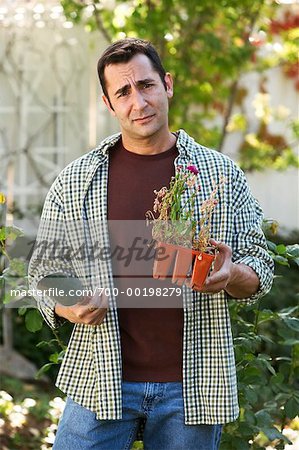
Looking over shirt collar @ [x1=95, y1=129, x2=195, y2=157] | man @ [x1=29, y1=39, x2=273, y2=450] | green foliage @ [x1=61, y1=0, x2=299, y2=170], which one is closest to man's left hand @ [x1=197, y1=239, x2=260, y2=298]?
man @ [x1=29, y1=39, x2=273, y2=450]

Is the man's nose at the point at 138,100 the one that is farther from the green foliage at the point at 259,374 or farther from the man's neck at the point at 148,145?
the green foliage at the point at 259,374

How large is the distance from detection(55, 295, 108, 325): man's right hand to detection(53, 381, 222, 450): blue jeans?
0.73 feet

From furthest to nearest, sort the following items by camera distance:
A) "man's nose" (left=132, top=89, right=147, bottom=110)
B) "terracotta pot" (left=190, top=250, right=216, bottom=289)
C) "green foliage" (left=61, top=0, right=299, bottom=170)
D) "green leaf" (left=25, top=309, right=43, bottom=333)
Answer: "green foliage" (left=61, top=0, right=299, bottom=170), "green leaf" (left=25, top=309, right=43, bottom=333), "man's nose" (left=132, top=89, right=147, bottom=110), "terracotta pot" (left=190, top=250, right=216, bottom=289)

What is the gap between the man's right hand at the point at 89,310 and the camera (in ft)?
8.23

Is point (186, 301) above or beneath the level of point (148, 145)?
beneath

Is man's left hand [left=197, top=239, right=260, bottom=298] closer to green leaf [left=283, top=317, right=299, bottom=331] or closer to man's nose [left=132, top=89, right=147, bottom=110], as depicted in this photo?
man's nose [left=132, top=89, right=147, bottom=110]

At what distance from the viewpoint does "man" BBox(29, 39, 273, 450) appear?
263cm

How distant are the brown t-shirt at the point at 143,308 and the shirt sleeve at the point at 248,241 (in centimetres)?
20

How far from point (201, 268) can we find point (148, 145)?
19.1 inches

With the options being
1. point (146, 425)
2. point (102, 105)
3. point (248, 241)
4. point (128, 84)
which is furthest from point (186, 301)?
point (102, 105)

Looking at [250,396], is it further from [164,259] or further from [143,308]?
[164,259]

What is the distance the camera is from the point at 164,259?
250 cm

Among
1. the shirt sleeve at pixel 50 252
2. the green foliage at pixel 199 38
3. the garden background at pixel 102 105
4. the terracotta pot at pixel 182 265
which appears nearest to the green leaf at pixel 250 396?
the shirt sleeve at pixel 50 252

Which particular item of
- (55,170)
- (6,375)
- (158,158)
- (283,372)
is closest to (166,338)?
(158,158)
